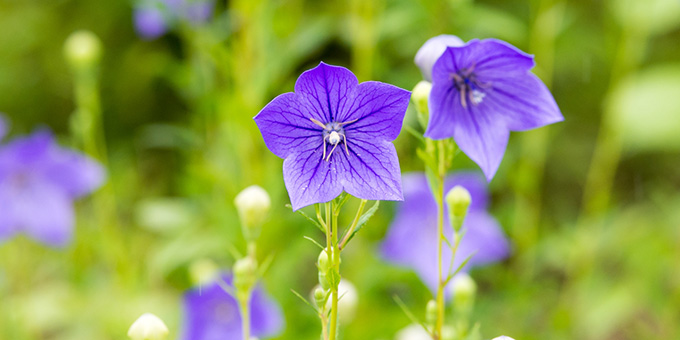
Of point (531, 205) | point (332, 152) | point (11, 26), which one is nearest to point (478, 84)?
point (332, 152)

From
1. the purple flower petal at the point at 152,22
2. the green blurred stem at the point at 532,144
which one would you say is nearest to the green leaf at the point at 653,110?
the green blurred stem at the point at 532,144

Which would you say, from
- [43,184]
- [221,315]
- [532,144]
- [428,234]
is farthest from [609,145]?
[43,184]

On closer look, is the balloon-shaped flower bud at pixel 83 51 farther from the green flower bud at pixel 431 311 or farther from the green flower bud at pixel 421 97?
the green flower bud at pixel 431 311

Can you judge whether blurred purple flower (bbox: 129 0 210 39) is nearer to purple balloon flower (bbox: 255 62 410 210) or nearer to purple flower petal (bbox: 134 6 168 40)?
purple flower petal (bbox: 134 6 168 40)

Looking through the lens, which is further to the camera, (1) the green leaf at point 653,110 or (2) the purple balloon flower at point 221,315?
(1) the green leaf at point 653,110

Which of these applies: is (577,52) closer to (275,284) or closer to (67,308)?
(275,284)

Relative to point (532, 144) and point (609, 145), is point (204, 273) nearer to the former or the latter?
point (532, 144)
